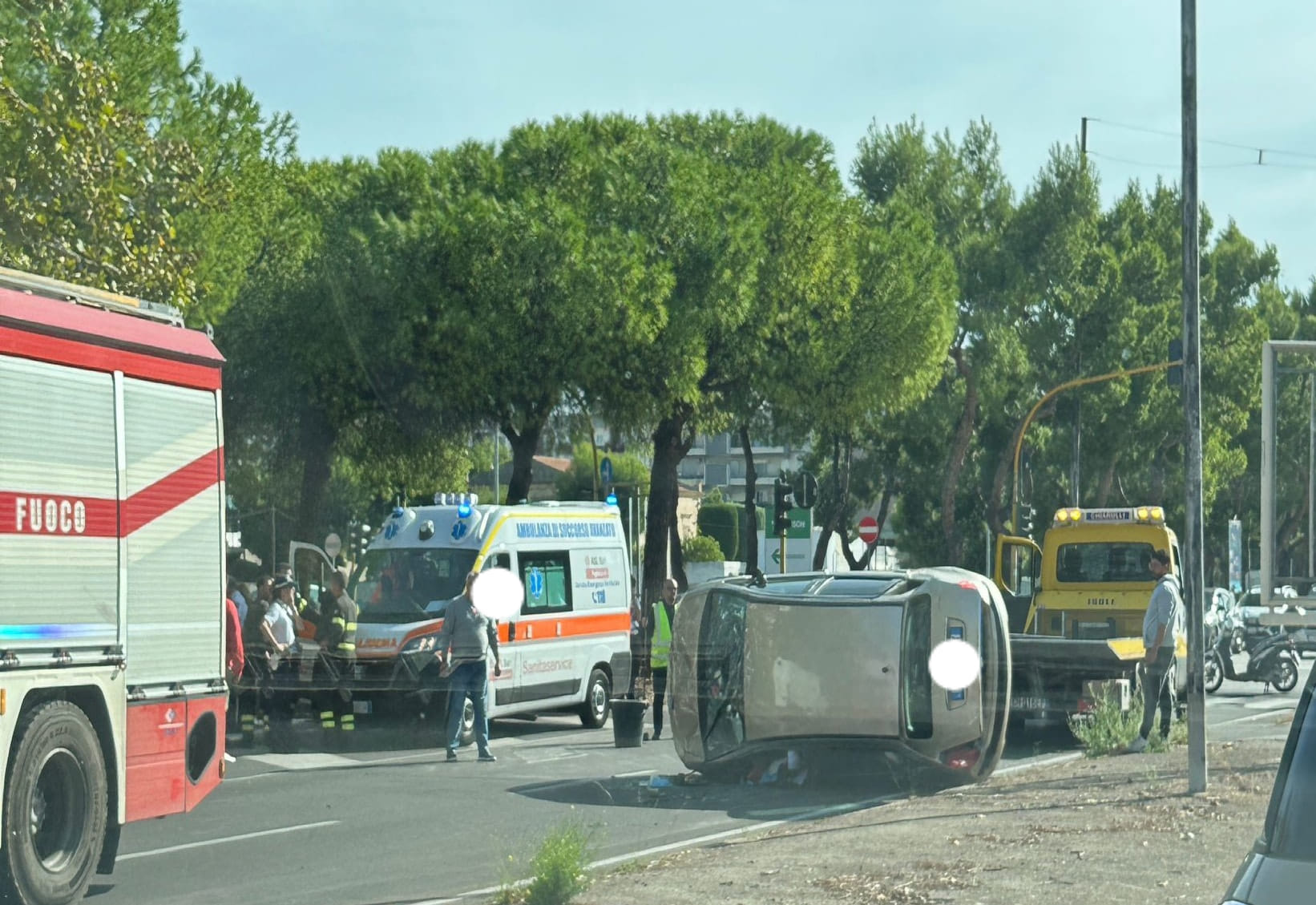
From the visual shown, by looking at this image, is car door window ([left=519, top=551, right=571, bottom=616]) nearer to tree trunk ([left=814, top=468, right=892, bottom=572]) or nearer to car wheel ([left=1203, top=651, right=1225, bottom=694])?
car wheel ([left=1203, top=651, right=1225, bottom=694])

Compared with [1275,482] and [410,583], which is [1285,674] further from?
[1275,482]

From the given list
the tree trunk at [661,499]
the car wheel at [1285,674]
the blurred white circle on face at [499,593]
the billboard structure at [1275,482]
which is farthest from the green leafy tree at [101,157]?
the car wheel at [1285,674]

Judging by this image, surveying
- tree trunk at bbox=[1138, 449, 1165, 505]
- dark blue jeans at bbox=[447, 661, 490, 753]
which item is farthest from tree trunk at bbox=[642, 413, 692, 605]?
tree trunk at bbox=[1138, 449, 1165, 505]

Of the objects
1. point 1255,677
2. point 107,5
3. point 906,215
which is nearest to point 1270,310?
point 906,215

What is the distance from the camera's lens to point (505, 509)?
19922 millimetres

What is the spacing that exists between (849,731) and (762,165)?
73.9 feet

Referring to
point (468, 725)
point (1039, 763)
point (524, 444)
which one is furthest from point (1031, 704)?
point (524, 444)

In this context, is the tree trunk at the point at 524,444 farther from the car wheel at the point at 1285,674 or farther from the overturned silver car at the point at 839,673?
the overturned silver car at the point at 839,673

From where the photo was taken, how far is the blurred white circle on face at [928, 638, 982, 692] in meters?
14.5

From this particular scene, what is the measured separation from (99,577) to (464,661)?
8.02 m

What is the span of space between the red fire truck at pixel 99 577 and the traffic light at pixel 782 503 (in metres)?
16.8

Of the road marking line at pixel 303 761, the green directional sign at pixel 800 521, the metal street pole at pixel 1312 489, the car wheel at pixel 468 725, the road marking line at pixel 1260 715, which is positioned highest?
the metal street pole at pixel 1312 489

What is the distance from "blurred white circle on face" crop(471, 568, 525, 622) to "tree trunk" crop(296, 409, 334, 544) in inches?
498

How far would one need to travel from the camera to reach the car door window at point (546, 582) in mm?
20062
